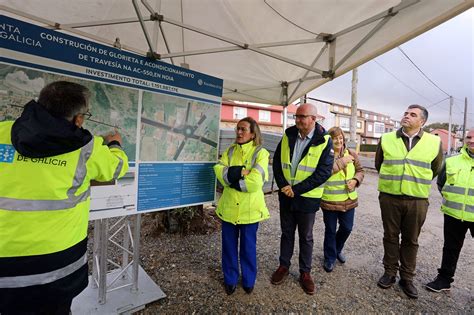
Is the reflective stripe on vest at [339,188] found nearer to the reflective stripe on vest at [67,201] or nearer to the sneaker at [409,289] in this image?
the sneaker at [409,289]

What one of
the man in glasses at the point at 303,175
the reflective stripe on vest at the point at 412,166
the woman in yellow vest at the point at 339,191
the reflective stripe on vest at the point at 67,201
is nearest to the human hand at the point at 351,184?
the woman in yellow vest at the point at 339,191

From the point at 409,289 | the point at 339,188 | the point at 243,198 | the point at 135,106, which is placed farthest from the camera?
the point at 339,188

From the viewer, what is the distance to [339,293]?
2836mm

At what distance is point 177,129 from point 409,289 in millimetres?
3177

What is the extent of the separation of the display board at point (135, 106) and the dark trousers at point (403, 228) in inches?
81.1

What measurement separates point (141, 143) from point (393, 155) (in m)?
2.68

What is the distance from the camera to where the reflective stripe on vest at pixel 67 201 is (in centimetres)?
118

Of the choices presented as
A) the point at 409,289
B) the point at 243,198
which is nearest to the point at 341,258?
the point at 409,289

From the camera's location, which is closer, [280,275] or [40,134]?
[40,134]

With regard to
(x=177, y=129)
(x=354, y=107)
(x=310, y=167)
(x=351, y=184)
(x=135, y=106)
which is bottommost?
(x=351, y=184)

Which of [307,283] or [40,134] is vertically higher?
[40,134]

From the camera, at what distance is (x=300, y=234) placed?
8.97 feet

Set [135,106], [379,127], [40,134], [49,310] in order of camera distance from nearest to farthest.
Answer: [40,134], [49,310], [135,106], [379,127]

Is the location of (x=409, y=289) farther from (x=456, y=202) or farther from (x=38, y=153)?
(x=38, y=153)
